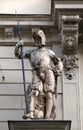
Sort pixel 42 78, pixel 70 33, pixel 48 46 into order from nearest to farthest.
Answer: pixel 42 78, pixel 70 33, pixel 48 46

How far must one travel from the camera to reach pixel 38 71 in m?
11.5

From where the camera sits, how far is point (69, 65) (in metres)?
12.4

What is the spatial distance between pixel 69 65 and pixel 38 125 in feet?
7.15

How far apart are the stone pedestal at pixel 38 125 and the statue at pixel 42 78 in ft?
1.09

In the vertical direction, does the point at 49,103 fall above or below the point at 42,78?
below

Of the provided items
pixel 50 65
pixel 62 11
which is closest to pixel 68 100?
pixel 50 65

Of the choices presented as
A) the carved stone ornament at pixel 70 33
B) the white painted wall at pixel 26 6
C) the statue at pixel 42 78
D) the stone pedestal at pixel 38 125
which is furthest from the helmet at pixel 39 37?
the stone pedestal at pixel 38 125

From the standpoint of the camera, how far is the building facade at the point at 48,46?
12062 millimetres

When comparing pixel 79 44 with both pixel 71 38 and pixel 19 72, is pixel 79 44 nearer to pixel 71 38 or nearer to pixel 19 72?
pixel 71 38

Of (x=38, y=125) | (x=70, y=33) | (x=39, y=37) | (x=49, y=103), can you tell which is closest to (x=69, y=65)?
(x=70, y=33)

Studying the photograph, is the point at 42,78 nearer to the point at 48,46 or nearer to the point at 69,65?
the point at 69,65

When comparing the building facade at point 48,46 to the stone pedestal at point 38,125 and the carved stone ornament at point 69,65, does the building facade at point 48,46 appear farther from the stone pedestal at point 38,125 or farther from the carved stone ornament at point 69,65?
the stone pedestal at point 38,125

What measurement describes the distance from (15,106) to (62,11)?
7.05 ft

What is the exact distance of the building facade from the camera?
1206cm
